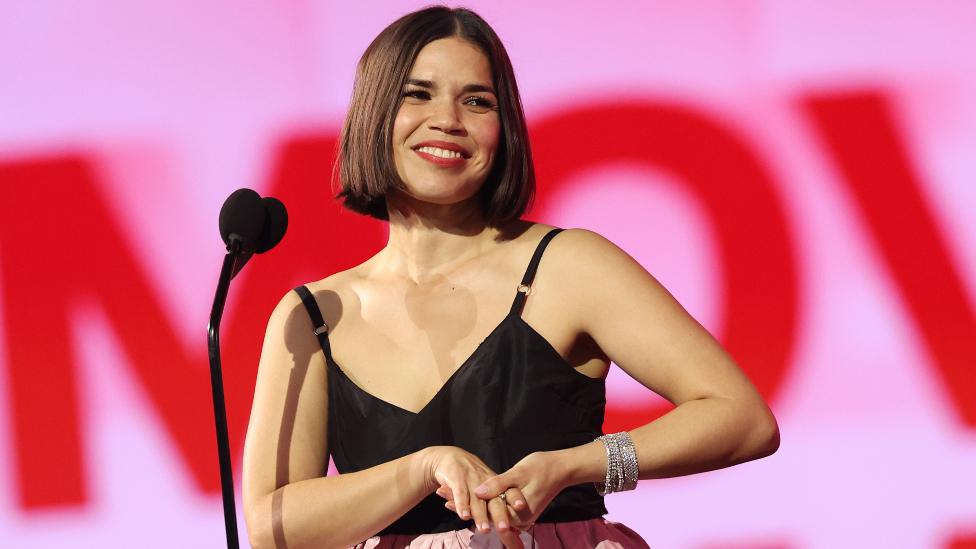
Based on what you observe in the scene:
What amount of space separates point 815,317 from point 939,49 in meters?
0.64

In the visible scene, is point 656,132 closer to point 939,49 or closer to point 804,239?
point 804,239

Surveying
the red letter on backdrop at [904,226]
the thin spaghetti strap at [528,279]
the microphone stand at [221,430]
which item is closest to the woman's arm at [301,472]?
the microphone stand at [221,430]

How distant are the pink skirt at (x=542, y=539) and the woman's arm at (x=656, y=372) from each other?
16cm

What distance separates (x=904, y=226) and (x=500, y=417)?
1.30 metres

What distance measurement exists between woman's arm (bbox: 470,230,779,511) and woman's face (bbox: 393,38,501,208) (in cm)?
17

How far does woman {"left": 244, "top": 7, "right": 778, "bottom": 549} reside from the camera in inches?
65.7

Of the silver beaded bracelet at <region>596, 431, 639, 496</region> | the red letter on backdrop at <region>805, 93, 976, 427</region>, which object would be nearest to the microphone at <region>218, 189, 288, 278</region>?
the silver beaded bracelet at <region>596, 431, 639, 496</region>

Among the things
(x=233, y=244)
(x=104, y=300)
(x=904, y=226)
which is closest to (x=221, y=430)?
(x=233, y=244)

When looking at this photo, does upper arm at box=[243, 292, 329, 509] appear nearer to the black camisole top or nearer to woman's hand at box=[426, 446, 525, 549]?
the black camisole top

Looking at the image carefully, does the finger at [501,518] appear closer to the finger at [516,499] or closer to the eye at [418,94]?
the finger at [516,499]

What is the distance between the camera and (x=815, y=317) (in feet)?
8.74

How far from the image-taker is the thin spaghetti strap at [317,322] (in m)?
1.88

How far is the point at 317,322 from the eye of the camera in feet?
6.23

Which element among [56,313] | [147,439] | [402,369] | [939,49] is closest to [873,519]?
[939,49]
